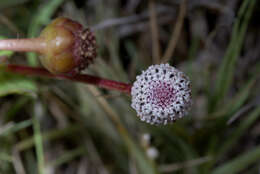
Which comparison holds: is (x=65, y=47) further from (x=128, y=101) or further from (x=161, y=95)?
(x=128, y=101)

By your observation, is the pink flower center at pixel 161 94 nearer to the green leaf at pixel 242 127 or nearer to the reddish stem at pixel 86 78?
the reddish stem at pixel 86 78

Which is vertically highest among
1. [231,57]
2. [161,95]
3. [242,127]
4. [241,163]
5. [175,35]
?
[175,35]

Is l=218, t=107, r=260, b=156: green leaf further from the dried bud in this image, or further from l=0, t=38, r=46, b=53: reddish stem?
l=0, t=38, r=46, b=53: reddish stem

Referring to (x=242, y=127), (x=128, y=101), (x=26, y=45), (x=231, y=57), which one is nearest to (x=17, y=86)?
(x=26, y=45)

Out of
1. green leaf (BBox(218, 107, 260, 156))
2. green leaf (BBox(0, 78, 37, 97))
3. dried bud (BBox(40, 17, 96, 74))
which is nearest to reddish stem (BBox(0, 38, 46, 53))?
dried bud (BBox(40, 17, 96, 74))

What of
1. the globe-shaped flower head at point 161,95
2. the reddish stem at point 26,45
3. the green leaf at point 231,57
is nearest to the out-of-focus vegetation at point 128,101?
the green leaf at point 231,57

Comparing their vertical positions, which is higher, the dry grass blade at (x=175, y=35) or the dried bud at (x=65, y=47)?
the dry grass blade at (x=175, y=35)

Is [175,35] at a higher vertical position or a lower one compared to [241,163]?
higher
